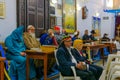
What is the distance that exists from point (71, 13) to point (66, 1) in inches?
25.5

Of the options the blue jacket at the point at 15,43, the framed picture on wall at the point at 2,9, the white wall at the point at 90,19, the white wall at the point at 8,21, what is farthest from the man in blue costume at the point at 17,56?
the white wall at the point at 90,19

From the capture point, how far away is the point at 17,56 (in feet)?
16.7

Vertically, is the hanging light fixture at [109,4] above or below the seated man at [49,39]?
above

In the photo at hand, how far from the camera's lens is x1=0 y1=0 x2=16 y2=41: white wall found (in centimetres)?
576

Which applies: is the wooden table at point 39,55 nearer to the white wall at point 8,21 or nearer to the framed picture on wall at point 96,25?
the white wall at point 8,21

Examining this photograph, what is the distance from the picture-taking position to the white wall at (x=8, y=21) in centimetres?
576

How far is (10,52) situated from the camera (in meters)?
5.13

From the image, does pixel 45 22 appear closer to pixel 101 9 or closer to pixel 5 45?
pixel 5 45

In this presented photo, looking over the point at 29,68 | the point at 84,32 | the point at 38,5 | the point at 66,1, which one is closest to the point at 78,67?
the point at 29,68

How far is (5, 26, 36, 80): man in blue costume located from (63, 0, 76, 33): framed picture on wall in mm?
3932

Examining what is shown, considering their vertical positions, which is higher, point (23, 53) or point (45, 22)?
point (45, 22)

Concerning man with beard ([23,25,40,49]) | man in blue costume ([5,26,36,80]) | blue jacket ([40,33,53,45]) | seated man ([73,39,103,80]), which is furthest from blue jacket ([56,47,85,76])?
blue jacket ([40,33,53,45])

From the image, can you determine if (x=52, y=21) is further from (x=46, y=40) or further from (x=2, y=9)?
(x=2, y=9)

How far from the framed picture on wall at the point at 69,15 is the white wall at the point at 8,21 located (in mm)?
3154
